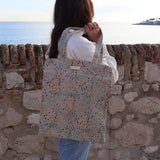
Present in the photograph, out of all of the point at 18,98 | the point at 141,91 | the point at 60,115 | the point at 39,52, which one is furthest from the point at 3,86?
the point at 141,91

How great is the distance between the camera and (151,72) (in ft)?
7.79

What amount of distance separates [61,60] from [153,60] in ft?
4.30

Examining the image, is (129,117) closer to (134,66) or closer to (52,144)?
(134,66)

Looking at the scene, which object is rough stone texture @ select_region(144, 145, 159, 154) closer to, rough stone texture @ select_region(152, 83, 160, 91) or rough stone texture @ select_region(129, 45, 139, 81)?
rough stone texture @ select_region(152, 83, 160, 91)

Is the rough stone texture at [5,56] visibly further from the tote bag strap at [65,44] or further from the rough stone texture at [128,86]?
the rough stone texture at [128,86]

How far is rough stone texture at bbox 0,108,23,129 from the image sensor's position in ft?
6.88

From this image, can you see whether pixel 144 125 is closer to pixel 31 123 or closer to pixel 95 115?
pixel 31 123

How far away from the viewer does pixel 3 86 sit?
203cm

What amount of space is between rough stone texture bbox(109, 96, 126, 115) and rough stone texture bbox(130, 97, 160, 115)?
0.10 m

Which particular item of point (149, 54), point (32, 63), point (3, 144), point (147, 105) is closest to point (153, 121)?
point (147, 105)

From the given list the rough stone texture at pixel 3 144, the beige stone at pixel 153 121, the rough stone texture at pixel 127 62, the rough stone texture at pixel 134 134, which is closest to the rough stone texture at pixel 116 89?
the rough stone texture at pixel 127 62

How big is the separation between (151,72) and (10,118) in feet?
4.45

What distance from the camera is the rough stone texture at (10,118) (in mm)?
2098

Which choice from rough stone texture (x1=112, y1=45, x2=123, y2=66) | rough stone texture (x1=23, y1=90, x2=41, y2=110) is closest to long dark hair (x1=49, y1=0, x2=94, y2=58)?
rough stone texture (x1=23, y1=90, x2=41, y2=110)
